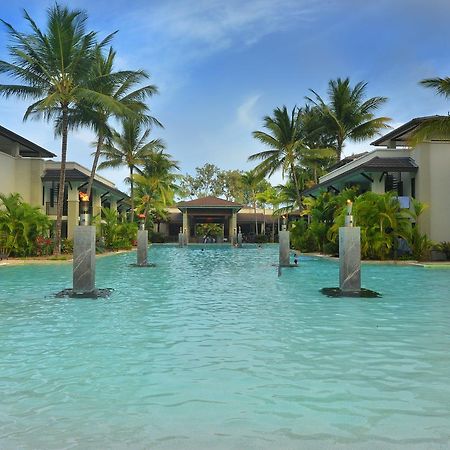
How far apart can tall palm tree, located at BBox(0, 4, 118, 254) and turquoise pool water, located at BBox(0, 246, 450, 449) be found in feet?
46.4

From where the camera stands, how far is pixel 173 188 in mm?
46469

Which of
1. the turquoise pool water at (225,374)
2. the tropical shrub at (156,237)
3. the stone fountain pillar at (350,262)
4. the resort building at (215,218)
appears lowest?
the turquoise pool water at (225,374)

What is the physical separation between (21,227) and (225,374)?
63.6 feet

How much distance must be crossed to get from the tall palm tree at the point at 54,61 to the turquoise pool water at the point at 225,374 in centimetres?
1415

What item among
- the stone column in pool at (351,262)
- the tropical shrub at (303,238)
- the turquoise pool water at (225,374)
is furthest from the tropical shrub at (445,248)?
the turquoise pool water at (225,374)

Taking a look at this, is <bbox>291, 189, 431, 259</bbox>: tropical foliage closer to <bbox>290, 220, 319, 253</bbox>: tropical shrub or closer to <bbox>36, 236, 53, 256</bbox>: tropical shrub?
<bbox>290, 220, 319, 253</bbox>: tropical shrub

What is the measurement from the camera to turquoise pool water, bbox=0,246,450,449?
3496 mm

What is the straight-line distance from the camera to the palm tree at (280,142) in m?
33.7

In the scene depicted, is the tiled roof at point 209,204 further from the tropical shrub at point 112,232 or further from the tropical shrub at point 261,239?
the tropical shrub at point 112,232

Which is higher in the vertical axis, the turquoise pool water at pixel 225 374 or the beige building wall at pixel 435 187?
the beige building wall at pixel 435 187

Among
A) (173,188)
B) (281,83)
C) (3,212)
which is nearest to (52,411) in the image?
(281,83)

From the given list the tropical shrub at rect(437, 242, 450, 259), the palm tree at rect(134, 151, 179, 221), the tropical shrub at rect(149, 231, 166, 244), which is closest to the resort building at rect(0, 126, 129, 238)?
the palm tree at rect(134, 151, 179, 221)

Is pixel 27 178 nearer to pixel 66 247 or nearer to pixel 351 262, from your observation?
pixel 66 247

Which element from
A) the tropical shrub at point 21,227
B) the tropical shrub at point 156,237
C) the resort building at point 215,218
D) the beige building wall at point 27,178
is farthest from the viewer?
the tropical shrub at point 156,237
